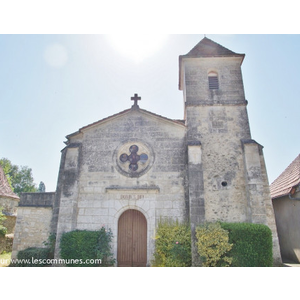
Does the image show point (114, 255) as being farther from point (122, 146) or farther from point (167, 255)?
point (122, 146)

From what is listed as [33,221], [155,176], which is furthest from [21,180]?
[155,176]

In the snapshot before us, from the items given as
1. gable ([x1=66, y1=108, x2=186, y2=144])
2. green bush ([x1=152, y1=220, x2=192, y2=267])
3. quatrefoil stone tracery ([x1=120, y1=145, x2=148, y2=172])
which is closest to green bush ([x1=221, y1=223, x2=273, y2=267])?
green bush ([x1=152, y1=220, x2=192, y2=267])

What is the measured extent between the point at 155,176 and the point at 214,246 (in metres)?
3.46

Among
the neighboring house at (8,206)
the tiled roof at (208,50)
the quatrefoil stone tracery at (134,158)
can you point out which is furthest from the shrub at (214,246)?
the neighboring house at (8,206)

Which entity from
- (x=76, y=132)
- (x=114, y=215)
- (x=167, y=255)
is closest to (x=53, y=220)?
(x=114, y=215)

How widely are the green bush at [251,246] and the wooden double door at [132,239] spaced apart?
3.32 meters

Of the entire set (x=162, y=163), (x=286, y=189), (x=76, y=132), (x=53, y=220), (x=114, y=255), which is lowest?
(x=114, y=255)

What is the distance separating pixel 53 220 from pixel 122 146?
175 inches

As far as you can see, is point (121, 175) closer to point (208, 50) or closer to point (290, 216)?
point (208, 50)

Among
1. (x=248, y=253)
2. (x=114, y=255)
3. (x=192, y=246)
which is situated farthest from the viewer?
(x=114, y=255)

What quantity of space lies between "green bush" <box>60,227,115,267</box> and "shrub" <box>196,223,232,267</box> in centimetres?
343

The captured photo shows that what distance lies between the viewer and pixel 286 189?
10.7m

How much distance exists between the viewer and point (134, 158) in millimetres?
10078

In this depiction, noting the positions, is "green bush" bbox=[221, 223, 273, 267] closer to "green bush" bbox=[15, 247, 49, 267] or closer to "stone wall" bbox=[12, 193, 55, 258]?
"green bush" bbox=[15, 247, 49, 267]
